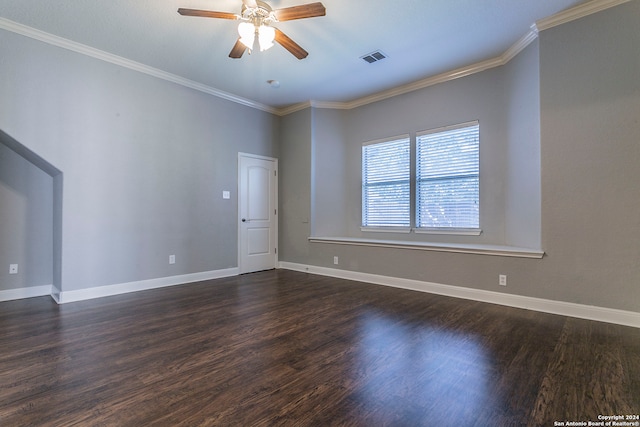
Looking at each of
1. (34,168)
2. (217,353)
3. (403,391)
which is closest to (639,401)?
(403,391)

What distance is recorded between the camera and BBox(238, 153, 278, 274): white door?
5238 millimetres

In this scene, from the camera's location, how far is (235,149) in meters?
5.12

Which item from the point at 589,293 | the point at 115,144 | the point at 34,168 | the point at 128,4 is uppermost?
the point at 128,4

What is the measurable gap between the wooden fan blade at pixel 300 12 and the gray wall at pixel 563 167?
8.20 ft

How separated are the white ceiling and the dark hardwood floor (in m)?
2.98

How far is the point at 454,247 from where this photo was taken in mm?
3799

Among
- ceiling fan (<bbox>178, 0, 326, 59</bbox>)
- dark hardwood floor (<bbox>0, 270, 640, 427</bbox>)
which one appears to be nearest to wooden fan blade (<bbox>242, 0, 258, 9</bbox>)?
ceiling fan (<bbox>178, 0, 326, 59</bbox>)

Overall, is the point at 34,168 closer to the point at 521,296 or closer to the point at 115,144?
the point at 115,144

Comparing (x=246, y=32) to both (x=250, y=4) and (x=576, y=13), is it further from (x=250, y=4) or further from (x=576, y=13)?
(x=576, y=13)

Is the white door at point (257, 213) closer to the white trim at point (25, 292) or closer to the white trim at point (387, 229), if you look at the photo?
the white trim at point (387, 229)

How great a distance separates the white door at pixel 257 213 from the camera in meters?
5.24

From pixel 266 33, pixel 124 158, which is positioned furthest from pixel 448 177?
pixel 124 158

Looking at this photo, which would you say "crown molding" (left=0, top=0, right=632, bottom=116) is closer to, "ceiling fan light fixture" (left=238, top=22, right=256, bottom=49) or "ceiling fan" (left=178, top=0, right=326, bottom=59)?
"ceiling fan" (left=178, top=0, right=326, bottom=59)

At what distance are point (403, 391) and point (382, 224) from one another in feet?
11.6
